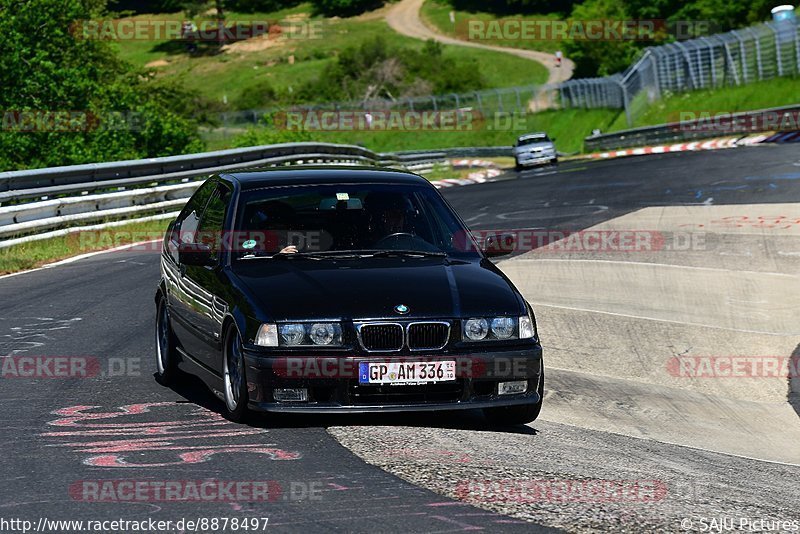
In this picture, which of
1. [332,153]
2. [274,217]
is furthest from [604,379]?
[332,153]

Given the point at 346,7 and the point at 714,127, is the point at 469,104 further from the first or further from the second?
the point at 346,7

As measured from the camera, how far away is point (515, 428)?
8.09 metres

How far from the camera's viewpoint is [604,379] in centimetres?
1101

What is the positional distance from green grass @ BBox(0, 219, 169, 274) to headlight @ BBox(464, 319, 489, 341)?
34.8 feet

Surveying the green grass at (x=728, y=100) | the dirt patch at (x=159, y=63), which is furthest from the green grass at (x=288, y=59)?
the green grass at (x=728, y=100)

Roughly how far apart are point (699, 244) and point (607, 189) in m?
10.3

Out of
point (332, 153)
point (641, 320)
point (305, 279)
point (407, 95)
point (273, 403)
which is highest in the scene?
point (305, 279)

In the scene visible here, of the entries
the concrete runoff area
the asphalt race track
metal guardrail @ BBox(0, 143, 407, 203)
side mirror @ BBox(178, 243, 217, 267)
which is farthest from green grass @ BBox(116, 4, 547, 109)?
side mirror @ BBox(178, 243, 217, 267)

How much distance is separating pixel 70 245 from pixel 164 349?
10959 mm

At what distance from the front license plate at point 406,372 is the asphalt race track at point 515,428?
277 mm

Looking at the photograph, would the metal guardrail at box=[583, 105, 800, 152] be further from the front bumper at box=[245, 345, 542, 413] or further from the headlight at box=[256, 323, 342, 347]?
the headlight at box=[256, 323, 342, 347]

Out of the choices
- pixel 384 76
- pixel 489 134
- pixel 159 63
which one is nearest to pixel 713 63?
pixel 489 134

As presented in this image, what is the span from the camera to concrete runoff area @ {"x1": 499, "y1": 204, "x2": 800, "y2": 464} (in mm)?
9812

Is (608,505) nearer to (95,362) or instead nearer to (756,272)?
(95,362)
